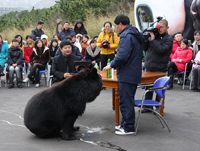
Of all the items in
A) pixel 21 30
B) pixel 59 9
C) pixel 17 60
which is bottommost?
pixel 17 60

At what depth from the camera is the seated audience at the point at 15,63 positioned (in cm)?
1059

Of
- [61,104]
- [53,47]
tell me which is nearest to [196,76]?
[53,47]

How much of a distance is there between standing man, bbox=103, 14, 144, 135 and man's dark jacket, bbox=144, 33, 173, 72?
1.46m

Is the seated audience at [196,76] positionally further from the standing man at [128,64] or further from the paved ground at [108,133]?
the standing man at [128,64]

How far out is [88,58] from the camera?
416 inches

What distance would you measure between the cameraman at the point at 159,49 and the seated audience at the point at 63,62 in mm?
1854

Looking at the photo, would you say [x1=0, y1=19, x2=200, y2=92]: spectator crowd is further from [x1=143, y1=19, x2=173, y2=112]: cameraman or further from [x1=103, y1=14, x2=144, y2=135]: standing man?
[x1=103, y1=14, x2=144, y2=135]: standing man

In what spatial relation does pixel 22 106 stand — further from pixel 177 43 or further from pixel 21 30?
pixel 21 30

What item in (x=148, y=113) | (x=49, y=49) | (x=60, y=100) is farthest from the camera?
(x=49, y=49)

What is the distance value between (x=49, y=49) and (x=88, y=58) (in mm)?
1986

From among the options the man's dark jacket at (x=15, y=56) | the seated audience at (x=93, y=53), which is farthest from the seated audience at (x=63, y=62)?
the man's dark jacket at (x=15, y=56)

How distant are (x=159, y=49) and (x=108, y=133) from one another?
7.72ft

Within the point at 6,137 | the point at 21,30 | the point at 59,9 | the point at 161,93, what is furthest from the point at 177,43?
the point at 21,30

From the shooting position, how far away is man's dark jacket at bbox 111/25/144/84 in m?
4.73
